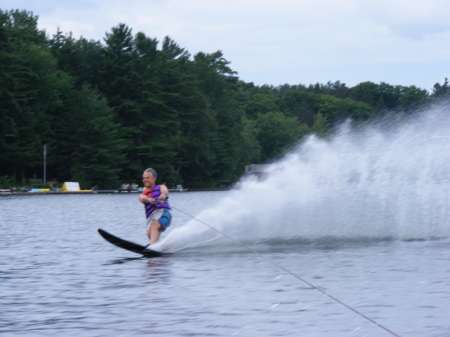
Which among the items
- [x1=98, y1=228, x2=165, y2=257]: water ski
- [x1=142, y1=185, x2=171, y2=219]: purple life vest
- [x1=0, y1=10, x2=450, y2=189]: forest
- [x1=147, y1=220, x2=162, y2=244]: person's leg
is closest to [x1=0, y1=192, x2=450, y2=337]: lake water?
[x1=98, y1=228, x2=165, y2=257]: water ski

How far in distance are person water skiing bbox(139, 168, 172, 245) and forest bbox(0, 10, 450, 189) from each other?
207 ft

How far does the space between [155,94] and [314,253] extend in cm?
8831

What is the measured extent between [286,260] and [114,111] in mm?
87588

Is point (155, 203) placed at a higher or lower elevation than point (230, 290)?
higher

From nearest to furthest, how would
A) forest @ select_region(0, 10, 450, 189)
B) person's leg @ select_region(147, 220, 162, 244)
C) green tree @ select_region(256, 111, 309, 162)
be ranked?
person's leg @ select_region(147, 220, 162, 244) < forest @ select_region(0, 10, 450, 189) < green tree @ select_region(256, 111, 309, 162)

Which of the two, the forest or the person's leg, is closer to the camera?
the person's leg

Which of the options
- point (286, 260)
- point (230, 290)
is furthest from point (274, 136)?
point (230, 290)

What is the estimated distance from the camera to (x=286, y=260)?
16.0 m

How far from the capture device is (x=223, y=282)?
1283 centimetres

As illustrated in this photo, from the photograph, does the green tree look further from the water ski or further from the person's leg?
the person's leg

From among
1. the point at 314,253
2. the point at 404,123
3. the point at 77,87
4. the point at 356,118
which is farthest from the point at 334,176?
the point at 356,118

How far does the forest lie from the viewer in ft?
283

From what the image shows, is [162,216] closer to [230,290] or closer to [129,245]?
[129,245]

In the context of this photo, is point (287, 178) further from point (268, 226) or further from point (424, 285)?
point (424, 285)
